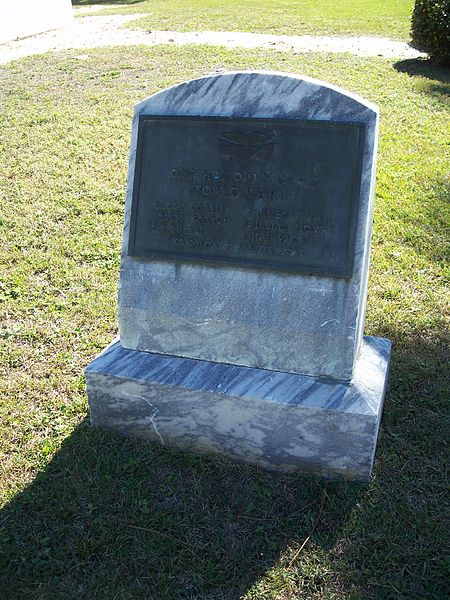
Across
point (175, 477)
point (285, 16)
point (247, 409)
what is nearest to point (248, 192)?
point (247, 409)

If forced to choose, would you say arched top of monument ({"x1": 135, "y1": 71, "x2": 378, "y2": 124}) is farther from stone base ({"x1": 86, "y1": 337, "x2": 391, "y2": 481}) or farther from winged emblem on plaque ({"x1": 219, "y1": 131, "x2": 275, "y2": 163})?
stone base ({"x1": 86, "y1": 337, "x2": 391, "y2": 481})

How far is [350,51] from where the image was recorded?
12492 mm

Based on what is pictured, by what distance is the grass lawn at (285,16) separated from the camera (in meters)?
15.2

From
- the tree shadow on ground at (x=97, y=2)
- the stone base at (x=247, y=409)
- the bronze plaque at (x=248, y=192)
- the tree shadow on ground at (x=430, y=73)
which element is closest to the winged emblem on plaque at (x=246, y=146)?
the bronze plaque at (x=248, y=192)

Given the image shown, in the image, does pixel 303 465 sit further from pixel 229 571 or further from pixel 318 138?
pixel 318 138

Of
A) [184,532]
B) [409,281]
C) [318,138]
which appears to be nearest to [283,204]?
[318,138]

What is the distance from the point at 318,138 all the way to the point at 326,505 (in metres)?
1.68

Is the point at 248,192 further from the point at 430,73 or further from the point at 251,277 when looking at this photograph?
the point at 430,73

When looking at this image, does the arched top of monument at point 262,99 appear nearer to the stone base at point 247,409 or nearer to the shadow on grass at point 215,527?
the stone base at point 247,409

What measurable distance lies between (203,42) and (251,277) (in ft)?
38.6

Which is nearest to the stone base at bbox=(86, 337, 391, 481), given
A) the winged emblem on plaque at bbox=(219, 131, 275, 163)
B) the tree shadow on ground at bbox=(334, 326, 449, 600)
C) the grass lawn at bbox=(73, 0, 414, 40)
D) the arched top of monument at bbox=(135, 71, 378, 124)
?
the tree shadow on ground at bbox=(334, 326, 449, 600)

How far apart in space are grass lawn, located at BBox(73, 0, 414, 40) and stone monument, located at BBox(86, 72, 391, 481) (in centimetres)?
1263

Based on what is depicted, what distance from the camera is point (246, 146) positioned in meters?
2.97

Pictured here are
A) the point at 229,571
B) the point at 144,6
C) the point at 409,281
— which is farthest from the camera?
the point at 144,6
